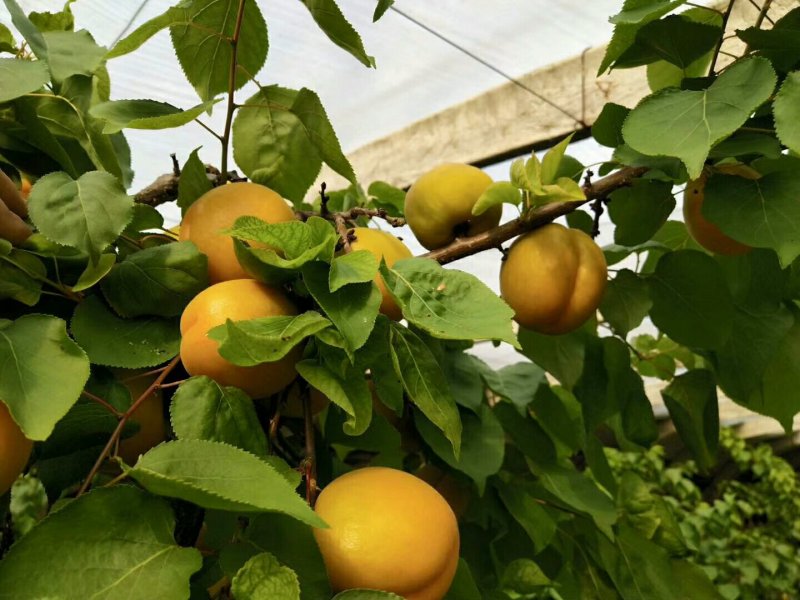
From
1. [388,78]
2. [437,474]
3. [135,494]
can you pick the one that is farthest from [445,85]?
[135,494]

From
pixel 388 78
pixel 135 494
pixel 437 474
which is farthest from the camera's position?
pixel 388 78

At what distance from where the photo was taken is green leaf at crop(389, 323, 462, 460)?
0.34 metres

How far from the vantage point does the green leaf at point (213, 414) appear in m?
0.32

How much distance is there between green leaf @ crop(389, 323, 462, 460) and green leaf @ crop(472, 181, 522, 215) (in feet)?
0.38

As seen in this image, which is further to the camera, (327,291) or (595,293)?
(595,293)

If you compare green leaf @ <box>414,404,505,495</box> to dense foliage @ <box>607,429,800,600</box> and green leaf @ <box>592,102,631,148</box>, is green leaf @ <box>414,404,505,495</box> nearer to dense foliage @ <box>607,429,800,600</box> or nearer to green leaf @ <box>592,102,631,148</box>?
green leaf @ <box>592,102,631,148</box>

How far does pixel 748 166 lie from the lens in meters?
0.47

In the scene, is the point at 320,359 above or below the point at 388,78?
above

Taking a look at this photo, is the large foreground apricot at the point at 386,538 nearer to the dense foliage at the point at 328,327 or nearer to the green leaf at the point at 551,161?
the dense foliage at the point at 328,327

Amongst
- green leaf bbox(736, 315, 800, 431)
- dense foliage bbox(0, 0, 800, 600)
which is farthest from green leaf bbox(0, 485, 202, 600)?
green leaf bbox(736, 315, 800, 431)

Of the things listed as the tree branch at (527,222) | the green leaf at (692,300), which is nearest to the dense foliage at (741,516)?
the green leaf at (692,300)

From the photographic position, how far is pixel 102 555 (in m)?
0.27

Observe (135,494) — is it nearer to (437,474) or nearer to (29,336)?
(29,336)

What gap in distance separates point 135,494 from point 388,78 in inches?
62.1
